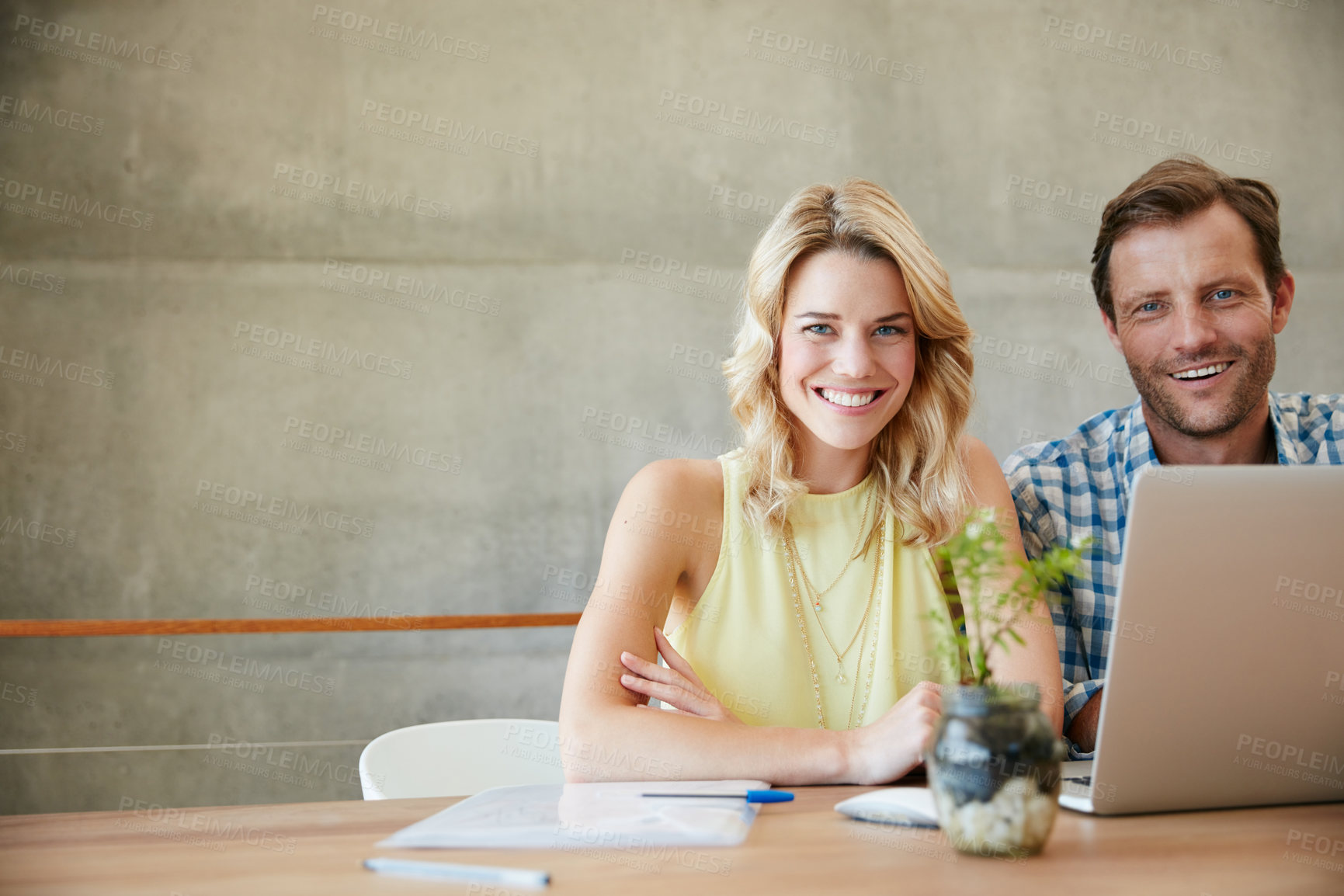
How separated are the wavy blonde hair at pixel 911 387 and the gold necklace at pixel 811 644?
0.18 ft

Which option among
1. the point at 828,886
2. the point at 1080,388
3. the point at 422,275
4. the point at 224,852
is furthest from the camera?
the point at 1080,388

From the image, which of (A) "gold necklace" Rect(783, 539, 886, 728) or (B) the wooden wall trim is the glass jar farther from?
(B) the wooden wall trim

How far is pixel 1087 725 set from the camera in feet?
4.71

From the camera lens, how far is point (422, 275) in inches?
150

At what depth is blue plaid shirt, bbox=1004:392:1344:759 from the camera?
167cm

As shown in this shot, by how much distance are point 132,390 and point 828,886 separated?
3659 mm

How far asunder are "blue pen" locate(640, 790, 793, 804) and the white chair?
2.48 ft

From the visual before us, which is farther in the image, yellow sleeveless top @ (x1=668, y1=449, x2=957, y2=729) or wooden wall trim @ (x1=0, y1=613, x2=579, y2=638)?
wooden wall trim @ (x1=0, y1=613, x2=579, y2=638)

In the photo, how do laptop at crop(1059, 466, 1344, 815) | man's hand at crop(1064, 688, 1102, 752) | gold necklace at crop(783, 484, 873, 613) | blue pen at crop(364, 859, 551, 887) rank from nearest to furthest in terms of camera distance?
1. blue pen at crop(364, 859, 551, 887)
2. laptop at crop(1059, 466, 1344, 815)
3. man's hand at crop(1064, 688, 1102, 752)
4. gold necklace at crop(783, 484, 873, 613)

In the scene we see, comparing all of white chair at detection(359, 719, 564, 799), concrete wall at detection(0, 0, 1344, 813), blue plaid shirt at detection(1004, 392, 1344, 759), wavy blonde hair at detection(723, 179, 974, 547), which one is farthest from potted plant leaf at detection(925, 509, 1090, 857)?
concrete wall at detection(0, 0, 1344, 813)

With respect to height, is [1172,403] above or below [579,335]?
below

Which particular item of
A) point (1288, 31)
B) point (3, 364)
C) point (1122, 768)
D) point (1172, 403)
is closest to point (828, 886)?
point (1122, 768)

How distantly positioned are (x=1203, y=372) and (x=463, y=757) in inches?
58.4

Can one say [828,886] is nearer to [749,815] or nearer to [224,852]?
[749,815]
